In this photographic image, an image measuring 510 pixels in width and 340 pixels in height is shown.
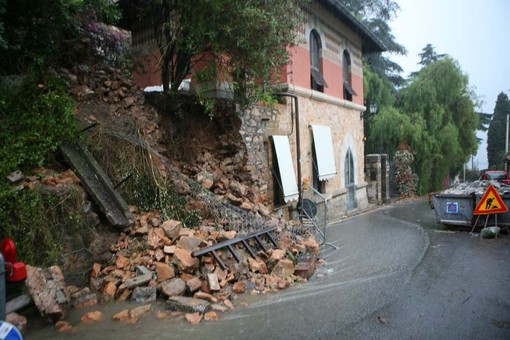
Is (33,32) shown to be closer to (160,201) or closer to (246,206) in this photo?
(160,201)

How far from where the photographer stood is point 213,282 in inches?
177

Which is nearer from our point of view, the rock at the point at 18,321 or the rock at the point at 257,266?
the rock at the point at 18,321

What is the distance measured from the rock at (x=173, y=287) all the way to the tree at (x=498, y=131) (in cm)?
3784

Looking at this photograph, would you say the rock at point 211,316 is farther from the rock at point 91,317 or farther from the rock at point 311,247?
the rock at point 311,247

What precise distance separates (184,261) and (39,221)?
1.77 metres

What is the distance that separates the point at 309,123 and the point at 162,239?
6.97 meters

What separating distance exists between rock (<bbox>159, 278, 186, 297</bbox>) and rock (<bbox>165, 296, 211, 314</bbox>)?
0.11m

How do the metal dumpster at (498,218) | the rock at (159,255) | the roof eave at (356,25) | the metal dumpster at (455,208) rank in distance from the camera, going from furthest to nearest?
1. the roof eave at (356,25)
2. the metal dumpster at (455,208)
3. the metal dumpster at (498,218)
4. the rock at (159,255)

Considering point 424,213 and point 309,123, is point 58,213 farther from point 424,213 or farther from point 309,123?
point 424,213

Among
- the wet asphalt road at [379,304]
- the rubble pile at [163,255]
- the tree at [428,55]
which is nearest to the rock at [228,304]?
the rubble pile at [163,255]

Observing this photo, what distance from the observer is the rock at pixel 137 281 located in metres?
4.28

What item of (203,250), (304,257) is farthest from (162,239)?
(304,257)

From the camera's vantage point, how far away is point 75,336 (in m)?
3.45

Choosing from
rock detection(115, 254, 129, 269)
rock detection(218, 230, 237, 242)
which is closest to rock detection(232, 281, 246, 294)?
rock detection(218, 230, 237, 242)
